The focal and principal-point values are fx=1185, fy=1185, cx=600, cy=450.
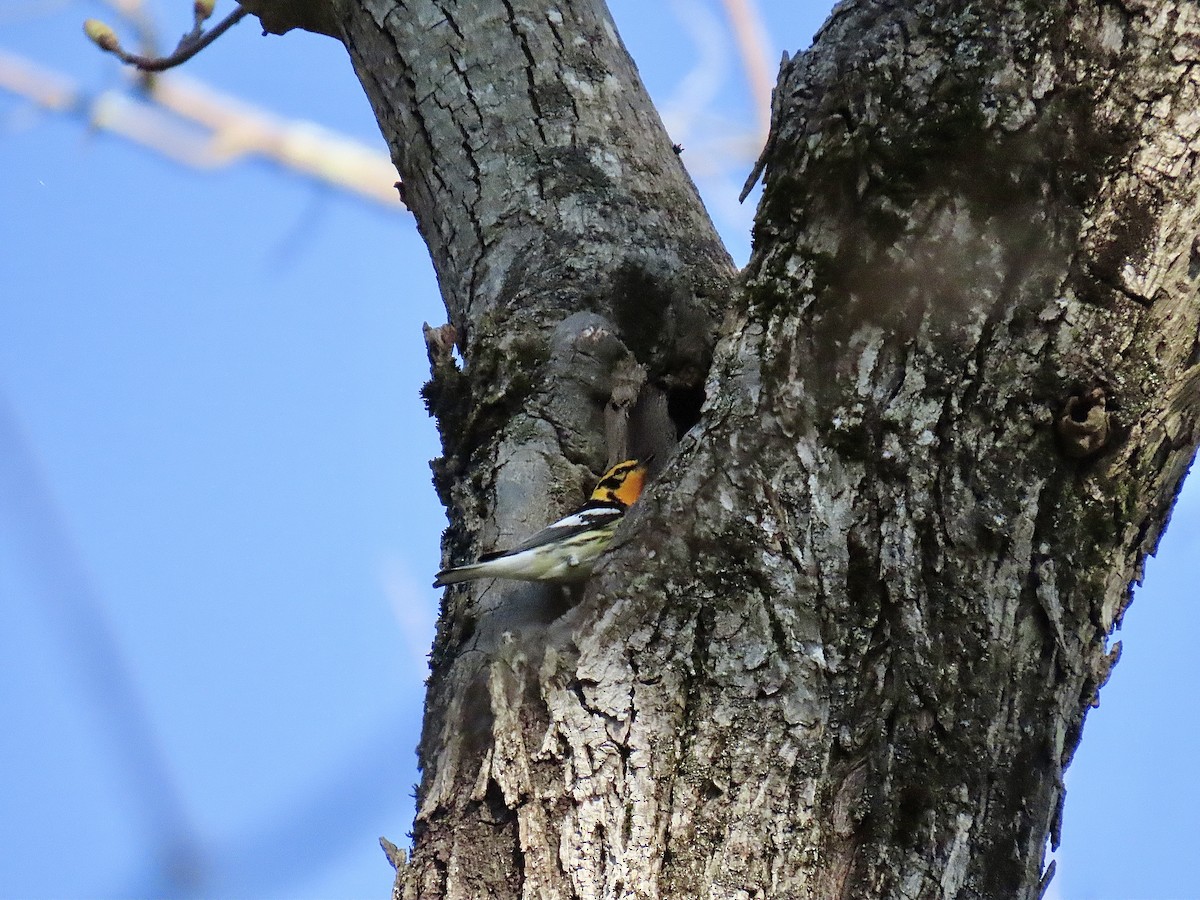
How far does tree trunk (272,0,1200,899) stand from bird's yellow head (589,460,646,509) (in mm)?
476

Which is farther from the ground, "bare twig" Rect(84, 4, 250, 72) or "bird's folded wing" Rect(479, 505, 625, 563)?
"bare twig" Rect(84, 4, 250, 72)

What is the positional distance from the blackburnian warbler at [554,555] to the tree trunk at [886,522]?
0.06 metres

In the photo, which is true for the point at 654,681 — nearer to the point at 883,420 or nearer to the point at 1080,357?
the point at 883,420

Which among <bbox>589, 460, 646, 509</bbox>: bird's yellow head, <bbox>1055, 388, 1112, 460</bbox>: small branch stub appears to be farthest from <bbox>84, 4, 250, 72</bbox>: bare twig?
<bbox>1055, 388, 1112, 460</bbox>: small branch stub

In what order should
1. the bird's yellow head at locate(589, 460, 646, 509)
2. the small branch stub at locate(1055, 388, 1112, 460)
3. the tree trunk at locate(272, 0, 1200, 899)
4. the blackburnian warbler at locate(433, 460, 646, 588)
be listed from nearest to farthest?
1. the tree trunk at locate(272, 0, 1200, 899)
2. the small branch stub at locate(1055, 388, 1112, 460)
3. the blackburnian warbler at locate(433, 460, 646, 588)
4. the bird's yellow head at locate(589, 460, 646, 509)

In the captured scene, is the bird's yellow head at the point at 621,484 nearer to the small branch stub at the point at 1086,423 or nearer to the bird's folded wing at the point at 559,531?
the bird's folded wing at the point at 559,531

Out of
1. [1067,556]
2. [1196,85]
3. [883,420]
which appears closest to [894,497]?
[883,420]

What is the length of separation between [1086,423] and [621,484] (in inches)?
51.3

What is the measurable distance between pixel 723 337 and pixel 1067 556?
839mm

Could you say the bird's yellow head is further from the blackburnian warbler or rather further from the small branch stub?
the small branch stub

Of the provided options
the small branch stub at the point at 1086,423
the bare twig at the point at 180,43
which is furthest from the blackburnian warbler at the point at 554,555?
the bare twig at the point at 180,43

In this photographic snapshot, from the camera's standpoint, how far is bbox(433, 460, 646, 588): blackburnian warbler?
2.61m

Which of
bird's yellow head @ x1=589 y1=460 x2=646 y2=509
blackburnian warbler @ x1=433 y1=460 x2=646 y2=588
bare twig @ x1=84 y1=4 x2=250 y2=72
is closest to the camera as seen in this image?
blackburnian warbler @ x1=433 y1=460 x2=646 y2=588

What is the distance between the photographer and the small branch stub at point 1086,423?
7.26 feet
